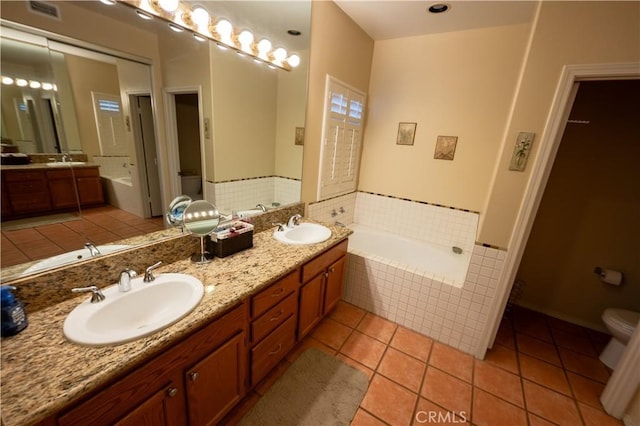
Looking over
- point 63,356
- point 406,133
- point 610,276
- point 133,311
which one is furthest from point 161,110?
point 610,276

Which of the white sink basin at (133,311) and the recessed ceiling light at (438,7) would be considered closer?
the white sink basin at (133,311)

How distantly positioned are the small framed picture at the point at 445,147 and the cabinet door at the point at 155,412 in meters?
2.70

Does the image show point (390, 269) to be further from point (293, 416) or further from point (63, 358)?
point (63, 358)

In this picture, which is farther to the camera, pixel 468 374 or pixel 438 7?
pixel 438 7

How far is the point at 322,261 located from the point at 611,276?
97.7 inches

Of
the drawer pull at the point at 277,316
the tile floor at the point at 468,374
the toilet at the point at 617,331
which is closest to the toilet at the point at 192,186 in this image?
the drawer pull at the point at 277,316

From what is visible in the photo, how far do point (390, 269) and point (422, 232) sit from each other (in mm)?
842

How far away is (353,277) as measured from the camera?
246 cm

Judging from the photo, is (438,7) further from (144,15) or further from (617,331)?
(617,331)

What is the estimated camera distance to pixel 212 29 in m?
1.48

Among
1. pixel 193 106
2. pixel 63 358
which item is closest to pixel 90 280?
pixel 63 358

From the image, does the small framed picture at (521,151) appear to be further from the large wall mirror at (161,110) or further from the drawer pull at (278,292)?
the drawer pull at (278,292)

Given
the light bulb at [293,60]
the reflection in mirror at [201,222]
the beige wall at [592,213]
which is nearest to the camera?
the reflection in mirror at [201,222]

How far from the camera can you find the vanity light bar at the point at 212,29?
123 centimetres
